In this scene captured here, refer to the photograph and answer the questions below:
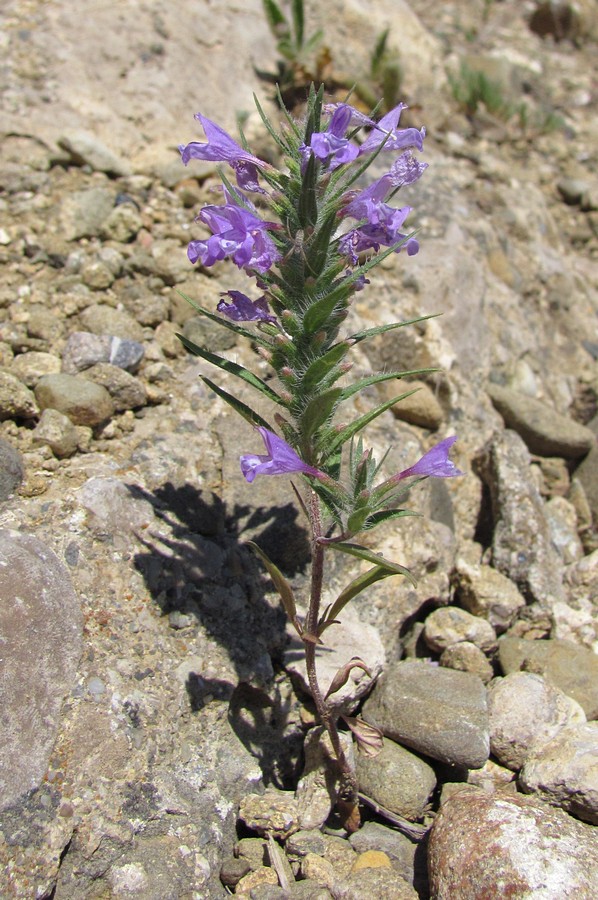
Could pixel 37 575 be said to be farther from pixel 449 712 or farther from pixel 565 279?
pixel 565 279

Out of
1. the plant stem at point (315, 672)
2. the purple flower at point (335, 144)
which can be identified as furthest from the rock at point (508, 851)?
the purple flower at point (335, 144)

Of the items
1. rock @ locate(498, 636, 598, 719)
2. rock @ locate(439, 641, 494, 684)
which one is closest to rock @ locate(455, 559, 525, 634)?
rock @ locate(498, 636, 598, 719)

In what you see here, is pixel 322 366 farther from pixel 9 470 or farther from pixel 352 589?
pixel 9 470

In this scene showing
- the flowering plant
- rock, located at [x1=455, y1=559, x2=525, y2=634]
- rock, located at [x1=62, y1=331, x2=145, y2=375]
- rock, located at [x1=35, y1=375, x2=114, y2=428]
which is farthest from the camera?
rock, located at [x1=455, y1=559, x2=525, y2=634]

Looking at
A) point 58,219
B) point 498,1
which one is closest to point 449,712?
point 58,219

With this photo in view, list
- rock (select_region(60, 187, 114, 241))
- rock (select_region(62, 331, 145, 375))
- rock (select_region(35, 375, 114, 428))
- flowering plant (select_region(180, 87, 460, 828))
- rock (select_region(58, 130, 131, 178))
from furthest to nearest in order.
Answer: rock (select_region(58, 130, 131, 178)), rock (select_region(60, 187, 114, 241)), rock (select_region(62, 331, 145, 375)), rock (select_region(35, 375, 114, 428)), flowering plant (select_region(180, 87, 460, 828))

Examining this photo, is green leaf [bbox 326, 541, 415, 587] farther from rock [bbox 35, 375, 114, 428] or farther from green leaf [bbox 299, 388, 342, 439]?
rock [bbox 35, 375, 114, 428]

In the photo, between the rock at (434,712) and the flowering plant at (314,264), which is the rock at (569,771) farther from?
the flowering plant at (314,264)
